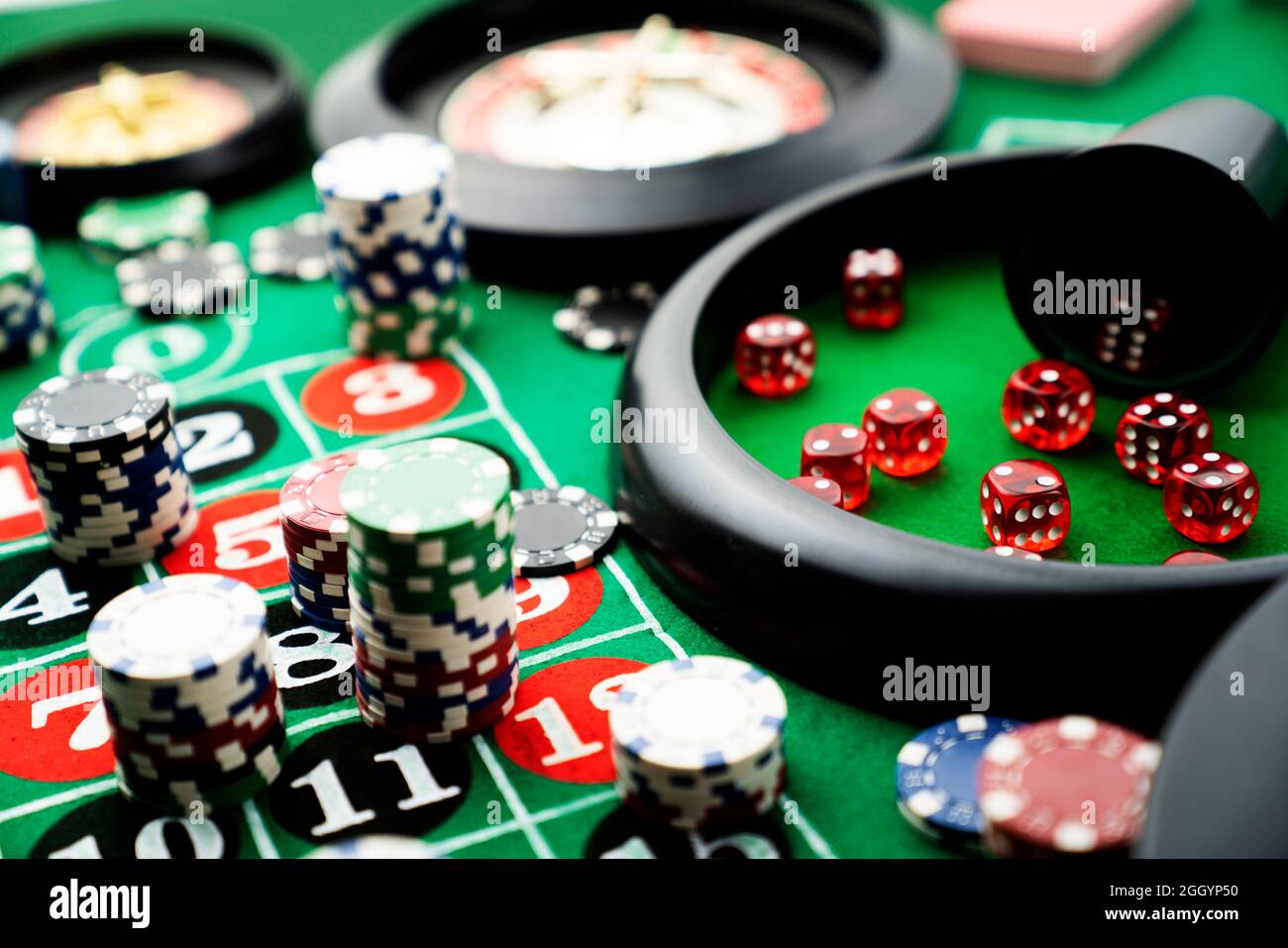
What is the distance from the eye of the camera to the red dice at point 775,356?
12.2ft

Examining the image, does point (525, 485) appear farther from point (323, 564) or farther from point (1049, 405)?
point (1049, 405)

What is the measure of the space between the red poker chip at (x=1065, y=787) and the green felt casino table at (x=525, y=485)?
0.86ft

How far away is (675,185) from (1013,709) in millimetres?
2158

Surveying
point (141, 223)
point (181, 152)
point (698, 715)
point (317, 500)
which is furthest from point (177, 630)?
point (181, 152)

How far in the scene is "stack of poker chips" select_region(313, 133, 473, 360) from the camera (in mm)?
3835

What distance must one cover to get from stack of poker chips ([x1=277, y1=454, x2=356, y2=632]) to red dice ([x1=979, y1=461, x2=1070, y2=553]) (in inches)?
51.2

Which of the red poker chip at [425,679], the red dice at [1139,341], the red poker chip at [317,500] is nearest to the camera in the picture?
the red poker chip at [425,679]

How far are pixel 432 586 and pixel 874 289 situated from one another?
6.13 ft

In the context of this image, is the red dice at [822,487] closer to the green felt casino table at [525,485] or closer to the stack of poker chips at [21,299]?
the green felt casino table at [525,485]

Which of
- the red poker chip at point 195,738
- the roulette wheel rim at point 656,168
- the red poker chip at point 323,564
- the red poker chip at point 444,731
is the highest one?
the roulette wheel rim at point 656,168

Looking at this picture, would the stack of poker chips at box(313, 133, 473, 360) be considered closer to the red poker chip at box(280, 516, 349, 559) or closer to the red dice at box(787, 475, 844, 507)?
the red poker chip at box(280, 516, 349, 559)

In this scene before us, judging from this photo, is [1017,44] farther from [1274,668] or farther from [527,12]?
[1274,668]

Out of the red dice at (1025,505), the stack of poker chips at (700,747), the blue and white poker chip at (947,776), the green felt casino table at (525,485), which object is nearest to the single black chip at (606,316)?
the green felt casino table at (525,485)

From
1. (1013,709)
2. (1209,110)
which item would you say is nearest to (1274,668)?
(1013,709)
